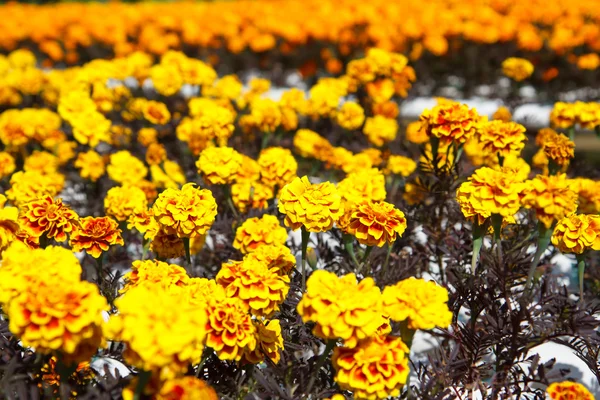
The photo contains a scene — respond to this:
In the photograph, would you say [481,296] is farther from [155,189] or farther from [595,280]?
[155,189]

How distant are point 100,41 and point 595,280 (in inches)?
251

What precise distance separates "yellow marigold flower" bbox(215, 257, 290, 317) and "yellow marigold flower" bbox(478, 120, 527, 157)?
1212 mm

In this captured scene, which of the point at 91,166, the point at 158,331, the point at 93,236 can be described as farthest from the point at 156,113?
the point at 158,331

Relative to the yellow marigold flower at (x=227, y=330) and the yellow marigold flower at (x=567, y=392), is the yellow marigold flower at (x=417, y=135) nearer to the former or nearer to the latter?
the yellow marigold flower at (x=567, y=392)

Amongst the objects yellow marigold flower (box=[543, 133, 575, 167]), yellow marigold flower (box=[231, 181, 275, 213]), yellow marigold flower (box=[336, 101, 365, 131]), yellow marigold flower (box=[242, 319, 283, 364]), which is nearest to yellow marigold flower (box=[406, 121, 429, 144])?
yellow marigold flower (box=[336, 101, 365, 131])

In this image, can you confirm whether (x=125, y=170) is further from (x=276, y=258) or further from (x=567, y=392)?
(x=567, y=392)

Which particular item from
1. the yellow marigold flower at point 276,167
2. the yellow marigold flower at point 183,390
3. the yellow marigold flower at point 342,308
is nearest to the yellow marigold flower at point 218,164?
the yellow marigold flower at point 276,167

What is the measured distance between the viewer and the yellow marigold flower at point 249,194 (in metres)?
3.21

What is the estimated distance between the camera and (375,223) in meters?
2.22

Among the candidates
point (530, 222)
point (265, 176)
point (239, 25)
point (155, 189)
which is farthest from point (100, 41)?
point (530, 222)

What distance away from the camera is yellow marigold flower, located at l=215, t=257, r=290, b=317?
1903 mm

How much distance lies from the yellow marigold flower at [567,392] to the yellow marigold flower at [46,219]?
168cm

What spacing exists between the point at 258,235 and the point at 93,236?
0.63 metres

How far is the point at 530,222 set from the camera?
2.94 metres
